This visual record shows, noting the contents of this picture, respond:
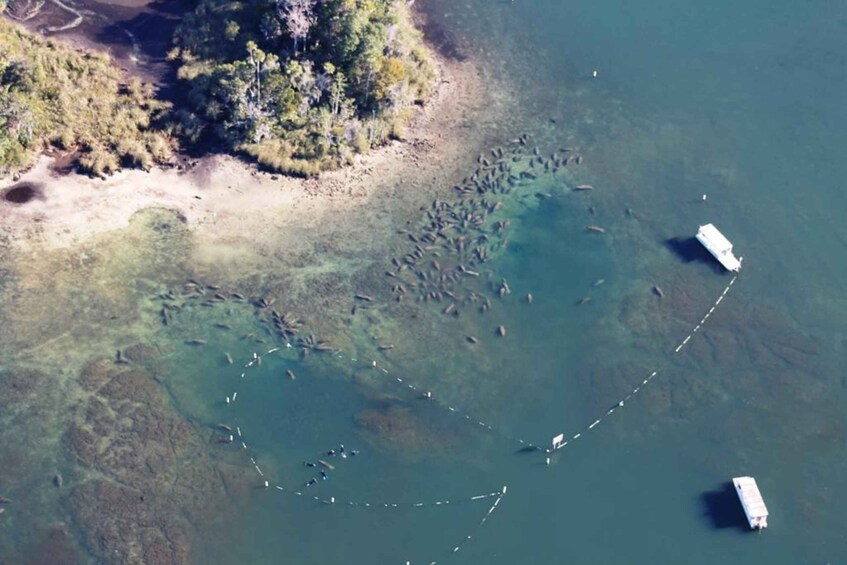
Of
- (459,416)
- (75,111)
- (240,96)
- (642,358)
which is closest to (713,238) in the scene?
(642,358)

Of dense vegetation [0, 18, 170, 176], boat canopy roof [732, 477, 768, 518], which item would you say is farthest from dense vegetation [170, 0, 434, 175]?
boat canopy roof [732, 477, 768, 518]

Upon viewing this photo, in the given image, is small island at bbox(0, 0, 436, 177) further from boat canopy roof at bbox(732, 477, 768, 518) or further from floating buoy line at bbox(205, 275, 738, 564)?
boat canopy roof at bbox(732, 477, 768, 518)

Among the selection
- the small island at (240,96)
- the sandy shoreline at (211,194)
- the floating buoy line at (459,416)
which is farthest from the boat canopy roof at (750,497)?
the small island at (240,96)

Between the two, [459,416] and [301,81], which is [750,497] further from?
[301,81]

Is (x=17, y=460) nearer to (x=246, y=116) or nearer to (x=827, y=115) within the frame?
(x=246, y=116)

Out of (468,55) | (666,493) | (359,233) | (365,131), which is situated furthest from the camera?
(468,55)

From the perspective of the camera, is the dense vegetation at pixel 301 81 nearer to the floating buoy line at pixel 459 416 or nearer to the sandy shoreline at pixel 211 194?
the sandy shoreline at pixel 211 194

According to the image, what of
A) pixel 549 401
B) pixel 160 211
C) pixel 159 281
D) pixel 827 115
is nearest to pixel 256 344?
pixel 159 281
